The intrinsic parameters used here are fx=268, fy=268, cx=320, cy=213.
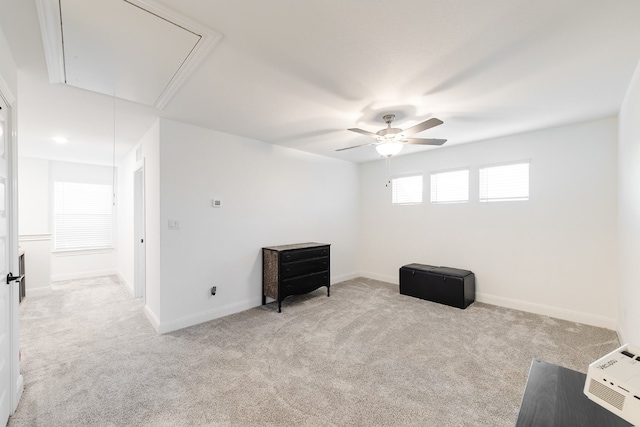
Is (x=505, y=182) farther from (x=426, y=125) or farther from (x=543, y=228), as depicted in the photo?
(x=426, y=125)

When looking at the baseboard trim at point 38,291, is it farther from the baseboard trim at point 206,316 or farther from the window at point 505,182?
the window at point 505,182

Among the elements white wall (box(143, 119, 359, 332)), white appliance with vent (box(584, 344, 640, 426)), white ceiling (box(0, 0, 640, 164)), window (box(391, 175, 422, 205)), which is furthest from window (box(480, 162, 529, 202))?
white appliance with vent (box(584, 344, 640, 426))

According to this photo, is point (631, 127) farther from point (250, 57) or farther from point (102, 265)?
point (102, 265)

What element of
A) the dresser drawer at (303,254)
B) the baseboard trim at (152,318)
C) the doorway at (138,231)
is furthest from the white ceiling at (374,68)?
the baseboard trim at (152,318)

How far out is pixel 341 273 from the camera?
17.7 feet

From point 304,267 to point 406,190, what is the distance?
8.12 feet

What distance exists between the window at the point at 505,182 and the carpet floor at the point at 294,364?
162 cm

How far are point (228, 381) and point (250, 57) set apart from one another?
2.52 metres

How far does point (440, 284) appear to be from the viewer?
402 cm

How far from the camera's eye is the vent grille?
85cm

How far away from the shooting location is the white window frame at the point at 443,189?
434 centimetres

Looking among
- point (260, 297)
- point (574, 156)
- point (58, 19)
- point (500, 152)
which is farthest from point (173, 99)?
point (574, 156)

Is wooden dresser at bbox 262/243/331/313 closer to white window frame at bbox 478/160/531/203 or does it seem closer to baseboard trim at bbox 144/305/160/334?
baseboard trim at bbox 144/305/160/334

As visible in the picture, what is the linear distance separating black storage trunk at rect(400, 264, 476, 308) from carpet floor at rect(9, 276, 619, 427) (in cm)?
18
